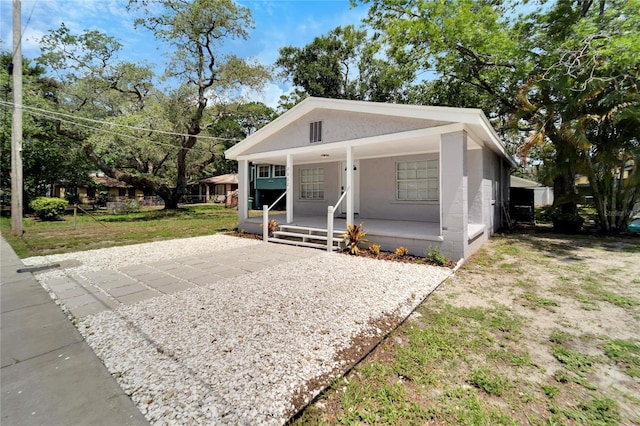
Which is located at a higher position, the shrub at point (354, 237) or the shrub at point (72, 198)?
the shrub at point (72, 198)

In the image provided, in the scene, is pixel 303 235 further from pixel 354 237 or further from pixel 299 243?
pixel 354 237

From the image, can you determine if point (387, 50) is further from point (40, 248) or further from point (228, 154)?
point (40, 248)

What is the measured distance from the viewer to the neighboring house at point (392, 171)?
579 centimetres

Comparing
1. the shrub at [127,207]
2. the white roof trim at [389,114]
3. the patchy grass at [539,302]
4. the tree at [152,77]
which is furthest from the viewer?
the shrub at [127,207]

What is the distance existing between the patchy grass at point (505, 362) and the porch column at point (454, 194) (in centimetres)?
122

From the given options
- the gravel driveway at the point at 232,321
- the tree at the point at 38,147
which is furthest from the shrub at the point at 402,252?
the tree at the point at 38,147

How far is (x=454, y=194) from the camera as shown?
18.8 ft

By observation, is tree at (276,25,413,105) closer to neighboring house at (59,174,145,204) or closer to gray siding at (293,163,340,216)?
gray siding at (293,163,340,216)

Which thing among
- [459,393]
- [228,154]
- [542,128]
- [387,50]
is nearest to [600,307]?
[459,393]

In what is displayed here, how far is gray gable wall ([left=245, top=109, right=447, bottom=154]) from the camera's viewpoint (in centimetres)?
642

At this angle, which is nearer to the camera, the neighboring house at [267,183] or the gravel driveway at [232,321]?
the gravel driveway at [232,321]

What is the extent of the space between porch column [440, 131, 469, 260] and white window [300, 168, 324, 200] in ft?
19.5

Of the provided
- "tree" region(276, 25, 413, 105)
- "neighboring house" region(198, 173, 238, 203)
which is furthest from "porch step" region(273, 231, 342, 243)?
"neighboring house" region(198, 173, 238, 203)

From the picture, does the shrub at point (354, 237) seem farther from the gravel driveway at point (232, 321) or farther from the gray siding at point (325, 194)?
the gray siding at point (325, 194)
